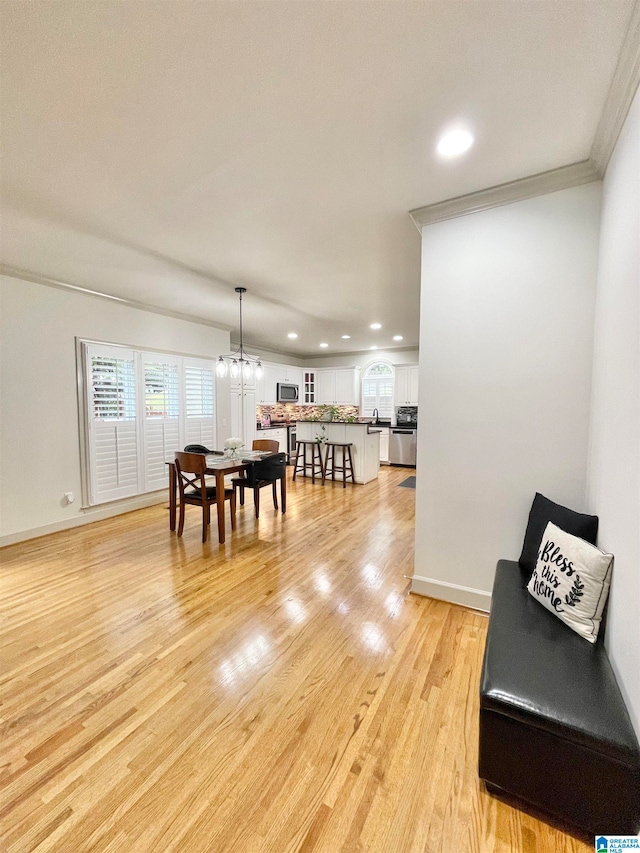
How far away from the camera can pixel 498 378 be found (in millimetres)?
2250

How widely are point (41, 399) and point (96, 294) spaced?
4.46 feet

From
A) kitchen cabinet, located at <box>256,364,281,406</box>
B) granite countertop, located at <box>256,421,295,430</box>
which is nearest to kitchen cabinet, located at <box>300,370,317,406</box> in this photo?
granite countertop, located at <box>256,421,295,430</box>

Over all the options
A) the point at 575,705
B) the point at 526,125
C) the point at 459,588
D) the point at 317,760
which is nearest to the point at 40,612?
the point at 317,760

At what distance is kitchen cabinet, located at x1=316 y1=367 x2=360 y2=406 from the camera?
28.3 feet

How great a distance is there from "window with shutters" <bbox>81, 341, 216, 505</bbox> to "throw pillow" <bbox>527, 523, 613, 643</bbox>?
4498 mm

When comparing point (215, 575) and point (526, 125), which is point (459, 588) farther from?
point (526, 125)

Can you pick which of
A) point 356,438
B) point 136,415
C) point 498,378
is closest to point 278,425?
point 356,438

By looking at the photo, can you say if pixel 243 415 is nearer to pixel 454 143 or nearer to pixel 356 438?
pixel 356 438

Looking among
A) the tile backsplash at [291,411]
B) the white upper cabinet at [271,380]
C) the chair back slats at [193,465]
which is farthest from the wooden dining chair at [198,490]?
the tile backsplash at [291,411]

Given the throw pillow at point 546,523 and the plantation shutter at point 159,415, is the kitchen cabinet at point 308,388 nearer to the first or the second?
the plantation shutter at point 159,415

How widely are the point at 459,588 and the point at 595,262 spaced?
2.19 meters

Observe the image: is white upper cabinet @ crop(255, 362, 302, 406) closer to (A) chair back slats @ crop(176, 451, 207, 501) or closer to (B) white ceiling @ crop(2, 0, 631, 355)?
(A) chair back slats @ crop(176, 451, 207, 501)

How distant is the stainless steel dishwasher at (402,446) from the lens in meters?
7.72

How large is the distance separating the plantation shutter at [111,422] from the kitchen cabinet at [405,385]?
5479mm
